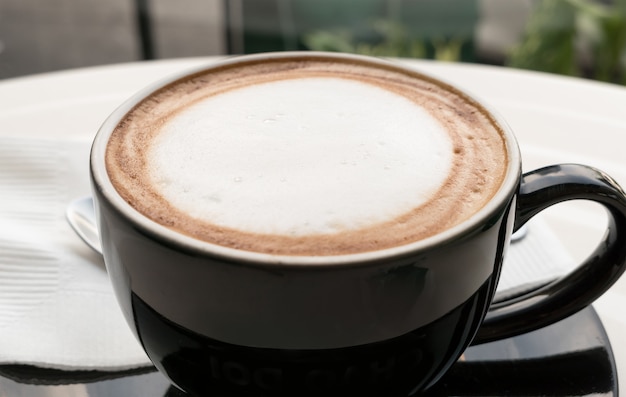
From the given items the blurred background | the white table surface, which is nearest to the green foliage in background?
the blurred background

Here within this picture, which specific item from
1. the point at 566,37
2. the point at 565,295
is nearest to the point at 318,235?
the point at 565,295

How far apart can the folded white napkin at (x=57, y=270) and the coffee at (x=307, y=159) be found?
0.13 metres

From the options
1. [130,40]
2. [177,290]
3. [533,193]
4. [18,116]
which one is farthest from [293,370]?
[130,40]

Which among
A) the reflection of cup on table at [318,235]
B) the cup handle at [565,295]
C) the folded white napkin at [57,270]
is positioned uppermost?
the reflection of cup on table at [318,235]

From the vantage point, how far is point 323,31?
1632 mm

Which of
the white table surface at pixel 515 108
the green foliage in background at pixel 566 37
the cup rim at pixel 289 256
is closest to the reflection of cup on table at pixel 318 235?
the cup rim at pixel 289 256

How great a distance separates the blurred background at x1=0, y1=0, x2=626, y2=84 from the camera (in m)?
1.53

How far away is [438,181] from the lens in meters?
0.43

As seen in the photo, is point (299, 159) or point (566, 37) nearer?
point (299, 159)

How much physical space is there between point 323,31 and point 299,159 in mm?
1243

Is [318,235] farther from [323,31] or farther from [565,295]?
[323,31]

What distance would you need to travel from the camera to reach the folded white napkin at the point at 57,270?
49 cm

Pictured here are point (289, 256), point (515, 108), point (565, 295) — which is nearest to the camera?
point (289, 256)

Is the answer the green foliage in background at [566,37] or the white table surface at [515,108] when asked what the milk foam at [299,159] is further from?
the green foliage in background at [566,37]
